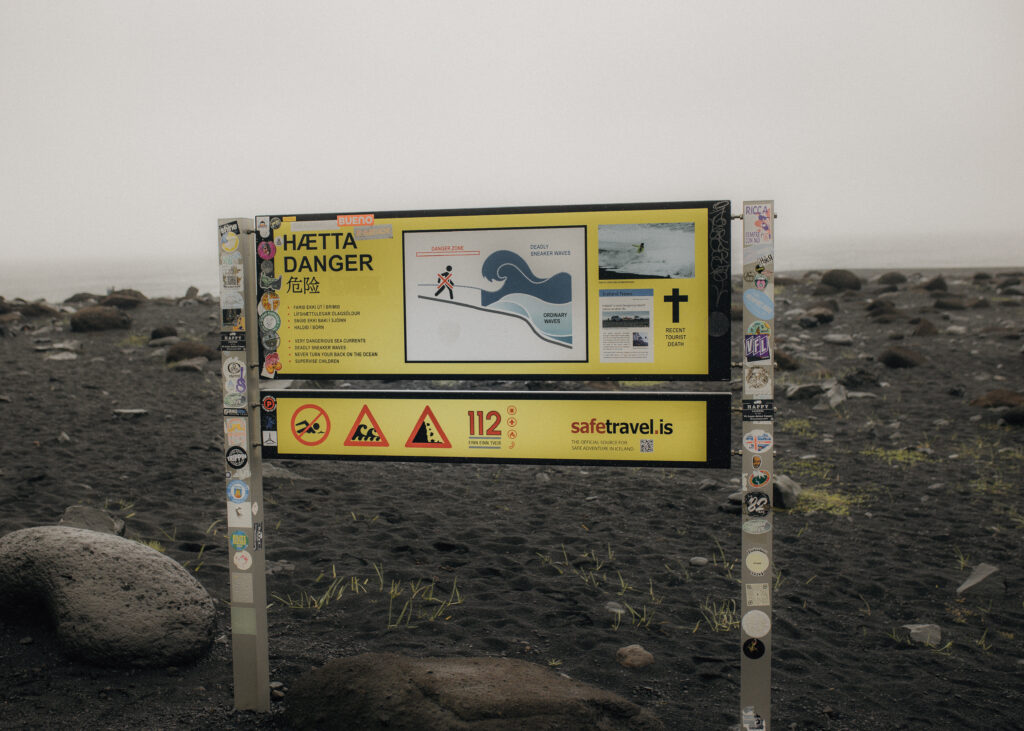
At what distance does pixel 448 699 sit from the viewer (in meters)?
3.57

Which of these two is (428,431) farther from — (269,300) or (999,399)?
(999,399)

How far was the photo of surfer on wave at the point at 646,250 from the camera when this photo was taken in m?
3.84

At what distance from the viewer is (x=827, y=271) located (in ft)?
82.5

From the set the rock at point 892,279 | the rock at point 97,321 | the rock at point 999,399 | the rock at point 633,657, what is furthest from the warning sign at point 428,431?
the rock at point 892,279

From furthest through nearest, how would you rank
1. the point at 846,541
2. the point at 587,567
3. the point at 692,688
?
the point at 846,541
the point at 587,567
the point at 692,688

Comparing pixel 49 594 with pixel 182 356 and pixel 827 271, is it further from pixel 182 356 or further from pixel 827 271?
pixel 827 271

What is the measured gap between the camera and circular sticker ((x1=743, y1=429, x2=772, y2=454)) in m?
3.73

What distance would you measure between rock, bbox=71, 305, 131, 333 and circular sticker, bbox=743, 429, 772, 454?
17.4m

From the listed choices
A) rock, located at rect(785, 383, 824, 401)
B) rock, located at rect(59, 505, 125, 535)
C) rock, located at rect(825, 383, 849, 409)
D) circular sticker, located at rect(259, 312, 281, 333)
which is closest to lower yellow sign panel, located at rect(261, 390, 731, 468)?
circular sticker, located at rect(259, 312, 281, 333)

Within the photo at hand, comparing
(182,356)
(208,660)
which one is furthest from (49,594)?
(182,356)

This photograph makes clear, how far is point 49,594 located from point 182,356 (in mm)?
10481

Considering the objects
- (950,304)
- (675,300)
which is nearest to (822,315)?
(950,304)

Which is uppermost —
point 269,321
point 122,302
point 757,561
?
point 122,302

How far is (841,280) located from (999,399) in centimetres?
1365
